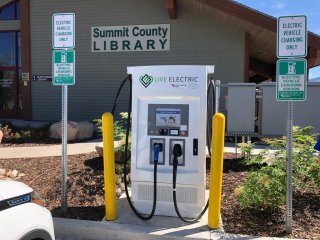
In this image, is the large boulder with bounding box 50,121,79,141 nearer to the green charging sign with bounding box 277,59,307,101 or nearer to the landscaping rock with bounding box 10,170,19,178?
the landscaping rock with bounding box 10,170,19,178

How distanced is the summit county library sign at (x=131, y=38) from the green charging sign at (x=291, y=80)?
9.81 meters

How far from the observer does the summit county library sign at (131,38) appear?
44.9ft

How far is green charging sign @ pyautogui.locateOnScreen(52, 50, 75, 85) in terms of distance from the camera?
4.73 metres

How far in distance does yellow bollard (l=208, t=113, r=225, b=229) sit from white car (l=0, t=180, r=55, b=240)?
192 centimetres

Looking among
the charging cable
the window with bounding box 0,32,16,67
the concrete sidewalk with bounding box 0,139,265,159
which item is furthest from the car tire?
the window with bounding box 0,32,16,67

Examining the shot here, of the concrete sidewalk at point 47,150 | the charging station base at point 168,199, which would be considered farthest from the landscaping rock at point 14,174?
Answer: the charging station base at point 168,199

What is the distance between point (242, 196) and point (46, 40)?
1231 centimetres

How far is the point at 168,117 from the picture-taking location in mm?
4531

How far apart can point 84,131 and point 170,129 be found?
6965mm

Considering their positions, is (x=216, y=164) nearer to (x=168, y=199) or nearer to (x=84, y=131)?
(x=168, y=199)

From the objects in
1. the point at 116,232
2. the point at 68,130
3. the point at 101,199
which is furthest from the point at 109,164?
the point at 68,130

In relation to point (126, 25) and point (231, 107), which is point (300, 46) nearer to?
point (231, 107)

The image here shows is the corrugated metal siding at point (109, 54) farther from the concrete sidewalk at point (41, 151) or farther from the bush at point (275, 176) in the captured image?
the bush at point (275, 176)

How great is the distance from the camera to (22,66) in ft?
49.6
